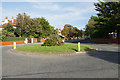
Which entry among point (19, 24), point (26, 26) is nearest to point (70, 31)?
point (26, 26)

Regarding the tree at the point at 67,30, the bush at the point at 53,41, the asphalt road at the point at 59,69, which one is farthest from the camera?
the tree at the point at 67,30

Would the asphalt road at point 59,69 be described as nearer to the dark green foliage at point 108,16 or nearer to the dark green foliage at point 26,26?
the dark green foliage at point 108,16

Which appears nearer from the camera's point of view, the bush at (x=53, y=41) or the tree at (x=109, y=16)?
the bush at (x=53, y=41)

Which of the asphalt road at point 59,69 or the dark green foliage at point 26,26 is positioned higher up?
the dark green foliage at point 26,26

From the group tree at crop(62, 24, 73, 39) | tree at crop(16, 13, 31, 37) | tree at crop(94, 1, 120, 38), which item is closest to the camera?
tree at crop(94, 1, 120, 38)

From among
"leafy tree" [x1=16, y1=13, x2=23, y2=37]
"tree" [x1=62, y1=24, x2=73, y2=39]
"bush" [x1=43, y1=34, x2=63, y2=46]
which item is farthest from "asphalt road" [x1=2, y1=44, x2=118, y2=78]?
"tree" [x1=62, y1=24, x2=73, y2=39]

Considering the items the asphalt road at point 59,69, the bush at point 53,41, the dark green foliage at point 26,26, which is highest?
the dark green foliage at point 26,26

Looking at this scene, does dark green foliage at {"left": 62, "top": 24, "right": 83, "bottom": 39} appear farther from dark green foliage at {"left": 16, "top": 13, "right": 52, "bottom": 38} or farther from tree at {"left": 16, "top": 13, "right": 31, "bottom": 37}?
tree at {"left": 16, "top": 13, "right": 31, "bottom": 37}

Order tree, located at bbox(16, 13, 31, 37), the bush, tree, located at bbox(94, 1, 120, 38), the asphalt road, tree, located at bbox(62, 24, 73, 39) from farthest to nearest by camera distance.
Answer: tree, located at bbox(62, 24, 73, 39), tree, located at bbox(16, 13, 31, 37), tree, located at bbox(94, 1, 120, 38), the bush, the asphalt road

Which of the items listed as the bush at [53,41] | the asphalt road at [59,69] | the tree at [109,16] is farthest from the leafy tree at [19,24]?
the asphalt road at [59,69]

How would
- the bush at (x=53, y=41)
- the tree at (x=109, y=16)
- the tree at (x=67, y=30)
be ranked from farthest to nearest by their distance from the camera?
the tree at (x=67, y=30)
the tree at (x=109, y=16)
the bush at (x=53, y=41)

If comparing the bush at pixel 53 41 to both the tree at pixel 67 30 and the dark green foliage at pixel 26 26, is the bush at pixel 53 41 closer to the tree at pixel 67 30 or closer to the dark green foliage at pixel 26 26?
the dark green foliage at pixel 26 26

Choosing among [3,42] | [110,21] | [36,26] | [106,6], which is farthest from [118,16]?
[3,42]

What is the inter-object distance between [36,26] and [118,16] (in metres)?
24.1
